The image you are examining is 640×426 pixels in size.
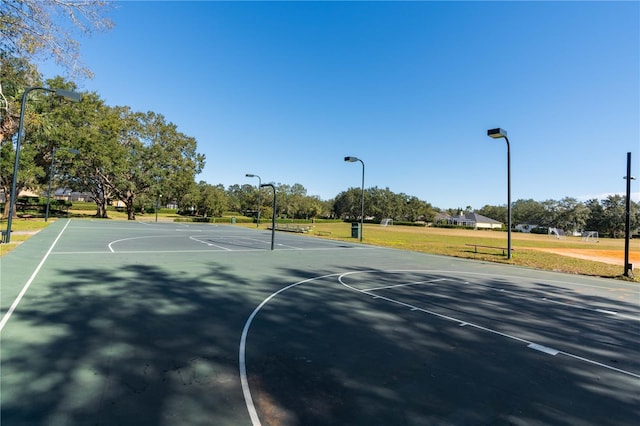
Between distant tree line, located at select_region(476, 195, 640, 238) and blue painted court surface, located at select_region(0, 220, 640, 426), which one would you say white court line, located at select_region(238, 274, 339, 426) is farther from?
→ distant tree line, located at select_region(476, 195, 640, 238)

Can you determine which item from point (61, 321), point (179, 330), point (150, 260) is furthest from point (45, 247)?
point (179, 330)

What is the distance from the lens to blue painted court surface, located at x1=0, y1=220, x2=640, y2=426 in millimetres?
3404

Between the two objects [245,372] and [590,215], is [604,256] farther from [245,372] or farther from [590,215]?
[590,215]

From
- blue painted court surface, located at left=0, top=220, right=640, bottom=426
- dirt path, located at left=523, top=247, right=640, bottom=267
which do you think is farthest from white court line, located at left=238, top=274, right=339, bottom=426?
dirt path, located at left=523, top=247, right=640, bottom=267

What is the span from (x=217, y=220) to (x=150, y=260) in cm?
4651

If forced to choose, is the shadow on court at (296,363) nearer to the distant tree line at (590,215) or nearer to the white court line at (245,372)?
the white court line at (245,372)

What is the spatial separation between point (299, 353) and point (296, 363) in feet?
1.09

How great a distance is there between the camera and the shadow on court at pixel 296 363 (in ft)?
11.0

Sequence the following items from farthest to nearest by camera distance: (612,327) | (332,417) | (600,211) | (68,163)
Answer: (600,211), (68,163), (612,327), (332,417)

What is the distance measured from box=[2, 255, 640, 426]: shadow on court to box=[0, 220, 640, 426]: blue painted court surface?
22mm

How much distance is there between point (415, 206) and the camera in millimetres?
107438

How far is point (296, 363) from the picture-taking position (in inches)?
176

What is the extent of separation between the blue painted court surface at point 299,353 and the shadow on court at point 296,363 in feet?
0.07

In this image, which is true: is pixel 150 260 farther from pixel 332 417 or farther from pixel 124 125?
pixel 124 125
